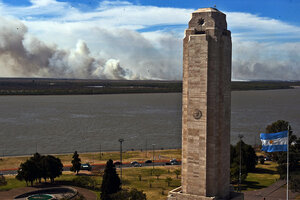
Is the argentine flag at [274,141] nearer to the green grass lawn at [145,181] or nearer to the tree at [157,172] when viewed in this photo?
the green grass lawn at [145,181]

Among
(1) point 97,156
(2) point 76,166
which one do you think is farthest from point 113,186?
(1) point 97,156

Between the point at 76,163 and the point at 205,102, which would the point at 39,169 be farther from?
the point at 205,102

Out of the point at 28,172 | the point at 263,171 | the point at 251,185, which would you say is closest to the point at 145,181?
the point at 251,185

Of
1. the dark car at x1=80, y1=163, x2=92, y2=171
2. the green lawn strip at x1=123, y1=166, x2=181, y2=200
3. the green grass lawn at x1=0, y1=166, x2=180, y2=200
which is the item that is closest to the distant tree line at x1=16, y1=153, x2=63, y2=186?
the green grass lawn at x1=0, y1=166, x2=180, y2=200

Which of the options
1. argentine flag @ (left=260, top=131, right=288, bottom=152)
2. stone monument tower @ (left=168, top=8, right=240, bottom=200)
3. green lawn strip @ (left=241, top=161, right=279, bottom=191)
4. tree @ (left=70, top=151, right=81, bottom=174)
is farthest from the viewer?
tree @ (left=70, top=151, right=81, bottom=174)

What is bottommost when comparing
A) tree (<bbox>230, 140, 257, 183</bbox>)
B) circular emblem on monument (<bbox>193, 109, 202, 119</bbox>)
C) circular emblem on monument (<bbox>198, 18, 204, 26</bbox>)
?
tree (<bbox>230, 140, 257, 183</bbox>)

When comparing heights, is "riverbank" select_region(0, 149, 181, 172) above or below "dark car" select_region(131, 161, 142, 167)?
above

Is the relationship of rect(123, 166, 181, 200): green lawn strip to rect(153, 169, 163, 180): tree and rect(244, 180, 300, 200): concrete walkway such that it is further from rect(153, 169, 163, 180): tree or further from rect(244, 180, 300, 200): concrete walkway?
rect(244, 180, 300, 200): concrete walkway
